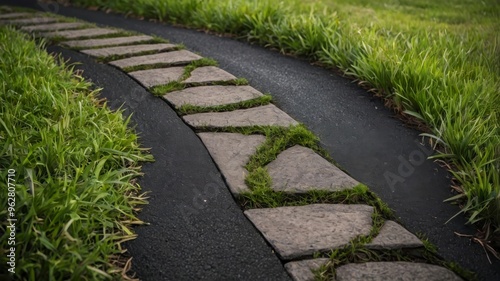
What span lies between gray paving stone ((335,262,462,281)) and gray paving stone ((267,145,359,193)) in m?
0.45

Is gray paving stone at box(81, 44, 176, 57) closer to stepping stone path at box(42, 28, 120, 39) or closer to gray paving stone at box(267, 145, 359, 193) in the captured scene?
stepping stone path at box(42, 28, 120, 39)

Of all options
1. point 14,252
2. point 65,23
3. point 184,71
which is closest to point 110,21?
point 65,23

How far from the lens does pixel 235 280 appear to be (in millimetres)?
1536

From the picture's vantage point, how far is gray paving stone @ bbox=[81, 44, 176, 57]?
3.42 m

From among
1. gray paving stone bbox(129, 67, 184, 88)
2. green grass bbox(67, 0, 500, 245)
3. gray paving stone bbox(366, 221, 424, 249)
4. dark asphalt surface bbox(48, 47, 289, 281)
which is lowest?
dark asphalt surface bbox(48, 47, 289, 281)

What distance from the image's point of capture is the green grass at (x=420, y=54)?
2109mm

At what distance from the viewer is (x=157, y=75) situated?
303 centimetres

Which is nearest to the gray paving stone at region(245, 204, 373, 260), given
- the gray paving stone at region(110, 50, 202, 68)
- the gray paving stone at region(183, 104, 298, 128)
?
the gray paving stone at region(183, 104, 298, 128)

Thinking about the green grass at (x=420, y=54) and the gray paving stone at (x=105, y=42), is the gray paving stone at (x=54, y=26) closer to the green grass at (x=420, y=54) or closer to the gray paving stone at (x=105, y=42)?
the gray paving stone at (x=105, y=42)

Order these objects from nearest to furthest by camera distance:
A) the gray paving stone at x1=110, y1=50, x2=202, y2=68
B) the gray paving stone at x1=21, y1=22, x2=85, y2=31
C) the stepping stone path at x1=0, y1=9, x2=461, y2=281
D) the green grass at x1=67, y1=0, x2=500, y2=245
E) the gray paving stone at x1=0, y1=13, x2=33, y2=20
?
the stepping stone path at x1=0, y1=9, x2=461, y2=281 < the green grass at x1=67, y1=0, x2=500, y2=245 < the gray paving stone at x1=110, y1=50, x2=202, y2=68 < the gray paving stone at x1=21, y1=22, x2=85, y2=31 < the gray paving stone at x1=0, y1=13, x2=33, y2=20

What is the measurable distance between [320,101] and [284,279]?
4.88 feet

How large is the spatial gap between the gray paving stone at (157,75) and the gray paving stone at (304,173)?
1.11 m

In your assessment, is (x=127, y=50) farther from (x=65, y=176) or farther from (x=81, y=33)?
(x=65, y=176)


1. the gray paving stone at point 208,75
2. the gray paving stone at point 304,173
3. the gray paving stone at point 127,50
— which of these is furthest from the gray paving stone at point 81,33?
the gray paving stone at point 304,173
